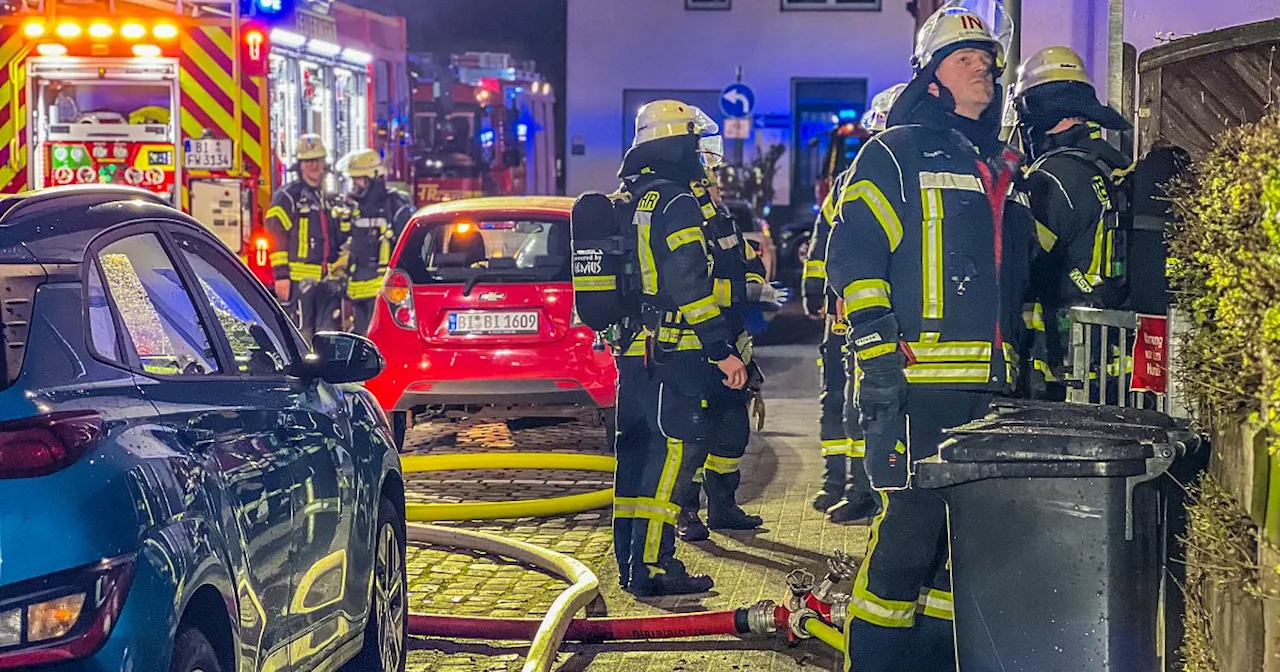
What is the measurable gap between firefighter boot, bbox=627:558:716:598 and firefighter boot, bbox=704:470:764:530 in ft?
4.25

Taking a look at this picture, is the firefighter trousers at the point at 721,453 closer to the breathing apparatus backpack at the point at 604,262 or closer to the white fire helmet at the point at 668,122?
the breathing apparatus backpack at the point at 604,262

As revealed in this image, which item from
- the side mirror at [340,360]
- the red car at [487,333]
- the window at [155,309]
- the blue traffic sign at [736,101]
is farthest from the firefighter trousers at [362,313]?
the blue traffic sign at [736,101]

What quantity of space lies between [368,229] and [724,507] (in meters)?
5.86

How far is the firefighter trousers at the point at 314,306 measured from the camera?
44.8 feet

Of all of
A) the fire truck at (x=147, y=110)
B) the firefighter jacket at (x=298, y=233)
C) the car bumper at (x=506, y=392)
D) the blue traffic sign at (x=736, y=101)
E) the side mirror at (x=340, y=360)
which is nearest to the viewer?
the side mirror at (x=340, y=360)

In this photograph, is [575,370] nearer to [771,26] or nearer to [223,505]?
[223,505]

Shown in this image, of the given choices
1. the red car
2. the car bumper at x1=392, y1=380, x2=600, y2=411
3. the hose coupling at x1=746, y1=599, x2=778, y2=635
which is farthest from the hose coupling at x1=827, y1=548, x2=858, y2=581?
the car bumper at x1=392, y1=380, x2=600, y2=411

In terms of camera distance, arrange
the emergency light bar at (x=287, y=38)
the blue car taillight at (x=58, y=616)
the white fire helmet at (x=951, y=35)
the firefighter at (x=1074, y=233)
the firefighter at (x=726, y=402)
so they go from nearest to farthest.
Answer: the blue car taillight at (x=58, y=616) < the white fire helmet at (x=951, y=35) < the firefighter at (x=1074, y=233) < the firefighter at (x=726, y=402) < the emergency light bar at (x=287, y=38)

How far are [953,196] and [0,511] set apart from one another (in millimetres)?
2961

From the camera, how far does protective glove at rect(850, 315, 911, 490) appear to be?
5355mm

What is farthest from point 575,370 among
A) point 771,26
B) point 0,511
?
point 771,26

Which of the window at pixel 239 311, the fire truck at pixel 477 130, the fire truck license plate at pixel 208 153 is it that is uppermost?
the fire truck at pixel 477 130

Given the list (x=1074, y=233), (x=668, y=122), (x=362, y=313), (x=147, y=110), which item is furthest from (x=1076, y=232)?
(x=147, y=110)

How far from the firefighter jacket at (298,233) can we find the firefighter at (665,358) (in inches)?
254
